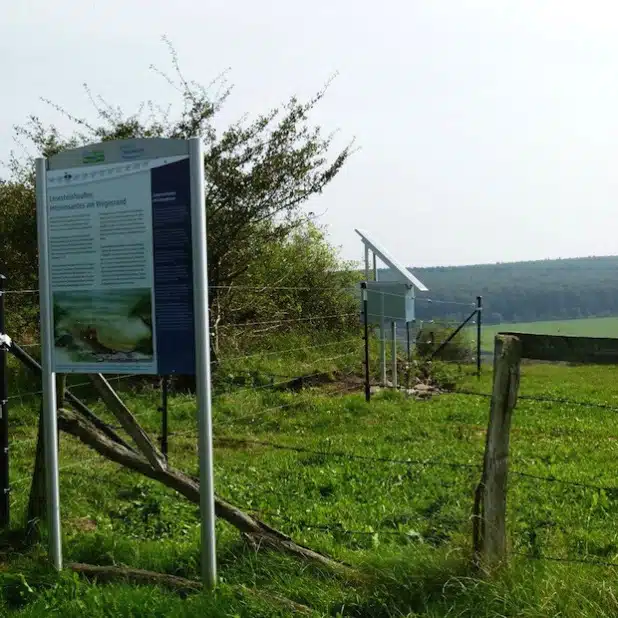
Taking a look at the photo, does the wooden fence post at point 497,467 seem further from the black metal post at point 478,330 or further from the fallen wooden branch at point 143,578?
the black metal post at point 478,330

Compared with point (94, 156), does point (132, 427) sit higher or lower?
lower

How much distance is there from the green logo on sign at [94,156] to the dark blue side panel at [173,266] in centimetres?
38

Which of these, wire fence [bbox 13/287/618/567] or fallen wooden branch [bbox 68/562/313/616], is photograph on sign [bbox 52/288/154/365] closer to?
fallen wooden branch [bbox 68/562/313/616]

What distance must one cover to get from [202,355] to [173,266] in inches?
18.9

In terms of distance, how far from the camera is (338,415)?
34.5 ft

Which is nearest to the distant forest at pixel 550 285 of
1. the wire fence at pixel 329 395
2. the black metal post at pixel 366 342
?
the wire fence at pixel 329 395

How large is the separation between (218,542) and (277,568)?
66 centimetres

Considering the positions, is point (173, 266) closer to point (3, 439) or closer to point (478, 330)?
point (3, 439)

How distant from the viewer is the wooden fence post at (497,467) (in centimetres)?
358

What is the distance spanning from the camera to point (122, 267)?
13.3 ft

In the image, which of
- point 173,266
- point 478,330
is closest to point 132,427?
point 173,266

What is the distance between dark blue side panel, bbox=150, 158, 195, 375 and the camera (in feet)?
12.8

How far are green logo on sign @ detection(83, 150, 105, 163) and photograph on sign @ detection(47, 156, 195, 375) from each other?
4 cm

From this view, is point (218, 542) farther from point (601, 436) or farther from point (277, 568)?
point (601, 436)
